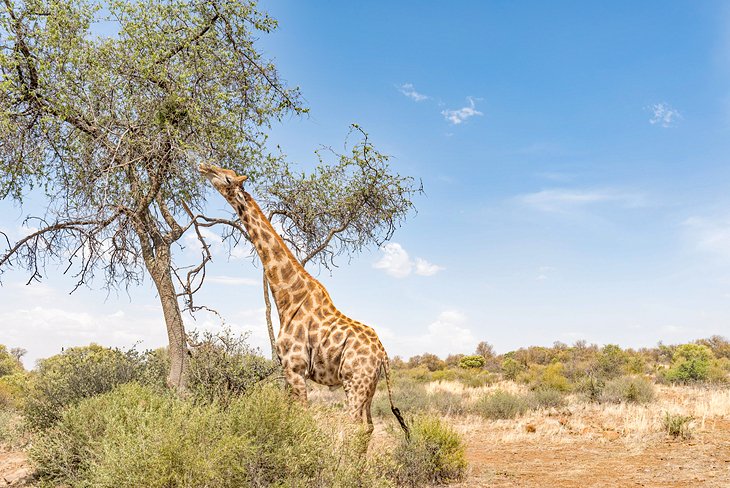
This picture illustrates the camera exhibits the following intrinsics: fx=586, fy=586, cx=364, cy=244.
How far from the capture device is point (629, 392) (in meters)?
19.8

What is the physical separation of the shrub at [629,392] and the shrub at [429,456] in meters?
12.5

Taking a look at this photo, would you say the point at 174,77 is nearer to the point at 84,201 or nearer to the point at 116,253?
the point at 84,201

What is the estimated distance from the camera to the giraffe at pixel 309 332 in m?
7.56

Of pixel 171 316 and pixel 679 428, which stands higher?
pixel 171 316

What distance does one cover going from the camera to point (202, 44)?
10828 mm

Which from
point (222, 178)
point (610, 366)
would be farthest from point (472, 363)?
point (222, 178)

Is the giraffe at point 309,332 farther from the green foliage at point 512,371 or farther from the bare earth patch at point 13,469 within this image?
the green foliage at point 512,371

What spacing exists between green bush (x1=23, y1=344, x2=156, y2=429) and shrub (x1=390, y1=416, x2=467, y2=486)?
16.4 feet

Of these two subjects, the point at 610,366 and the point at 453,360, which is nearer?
the point at 610,366

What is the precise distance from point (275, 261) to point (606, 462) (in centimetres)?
733

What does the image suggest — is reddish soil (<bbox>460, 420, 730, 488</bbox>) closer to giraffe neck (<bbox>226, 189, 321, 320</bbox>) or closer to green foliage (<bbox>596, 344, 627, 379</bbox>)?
giraffe neck (<bbox>226, 189, 321, 320</bbox>)

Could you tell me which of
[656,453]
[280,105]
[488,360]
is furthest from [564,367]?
[280,105]

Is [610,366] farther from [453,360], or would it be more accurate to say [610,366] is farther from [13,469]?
[13,469]

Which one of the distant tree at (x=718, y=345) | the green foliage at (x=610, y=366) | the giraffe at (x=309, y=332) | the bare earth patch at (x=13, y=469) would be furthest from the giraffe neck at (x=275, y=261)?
the distant tree at (x=718, y=345)
